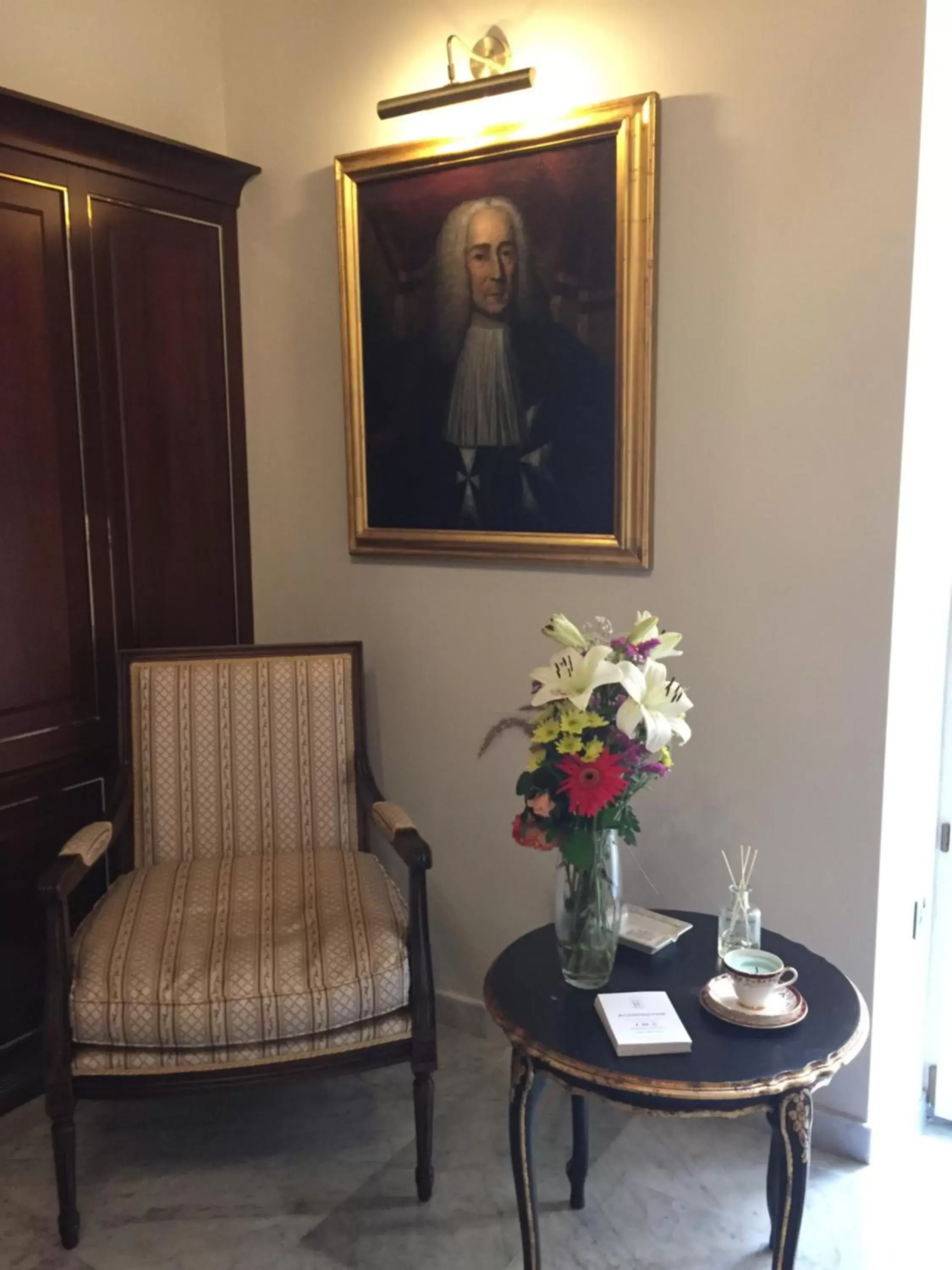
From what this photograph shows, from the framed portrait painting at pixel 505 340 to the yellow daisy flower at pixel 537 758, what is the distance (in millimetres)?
732

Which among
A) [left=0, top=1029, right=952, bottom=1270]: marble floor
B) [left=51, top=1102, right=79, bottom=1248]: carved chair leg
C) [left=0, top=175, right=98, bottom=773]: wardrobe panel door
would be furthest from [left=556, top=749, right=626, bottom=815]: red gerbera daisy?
[left=0, top=175, right=98, bottom=773]: wardrobe panel door

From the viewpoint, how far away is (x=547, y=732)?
5.54ft

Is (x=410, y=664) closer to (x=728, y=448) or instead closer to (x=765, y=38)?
(x=728, y=448)

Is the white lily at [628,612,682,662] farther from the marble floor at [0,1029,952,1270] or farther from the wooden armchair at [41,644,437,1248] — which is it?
the marble floor at [0,1029,952,1270]

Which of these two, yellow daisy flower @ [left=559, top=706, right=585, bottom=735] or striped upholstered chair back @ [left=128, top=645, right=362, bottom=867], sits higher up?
yellow daisy flower @ [left=559, top=706, right=585, bottom=735]

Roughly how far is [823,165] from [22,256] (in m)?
1.70

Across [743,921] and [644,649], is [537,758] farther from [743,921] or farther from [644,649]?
[743,921]

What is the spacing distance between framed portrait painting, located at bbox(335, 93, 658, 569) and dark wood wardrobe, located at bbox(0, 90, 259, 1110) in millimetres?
408

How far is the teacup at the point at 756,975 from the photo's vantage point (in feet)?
5.41

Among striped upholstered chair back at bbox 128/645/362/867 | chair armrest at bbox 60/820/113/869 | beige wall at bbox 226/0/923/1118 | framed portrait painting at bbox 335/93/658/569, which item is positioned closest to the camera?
beige wall at bbox 226/0/923/1118

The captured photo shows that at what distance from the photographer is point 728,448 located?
7.22ft

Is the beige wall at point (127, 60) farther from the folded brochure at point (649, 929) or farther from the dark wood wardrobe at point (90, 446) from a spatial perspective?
the folded brochure at point (649, 929)

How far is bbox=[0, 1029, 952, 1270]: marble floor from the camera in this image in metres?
1.97

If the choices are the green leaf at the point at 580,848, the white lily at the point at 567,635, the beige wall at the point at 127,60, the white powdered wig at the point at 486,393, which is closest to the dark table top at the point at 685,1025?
the green leaf at the point at 580,848
